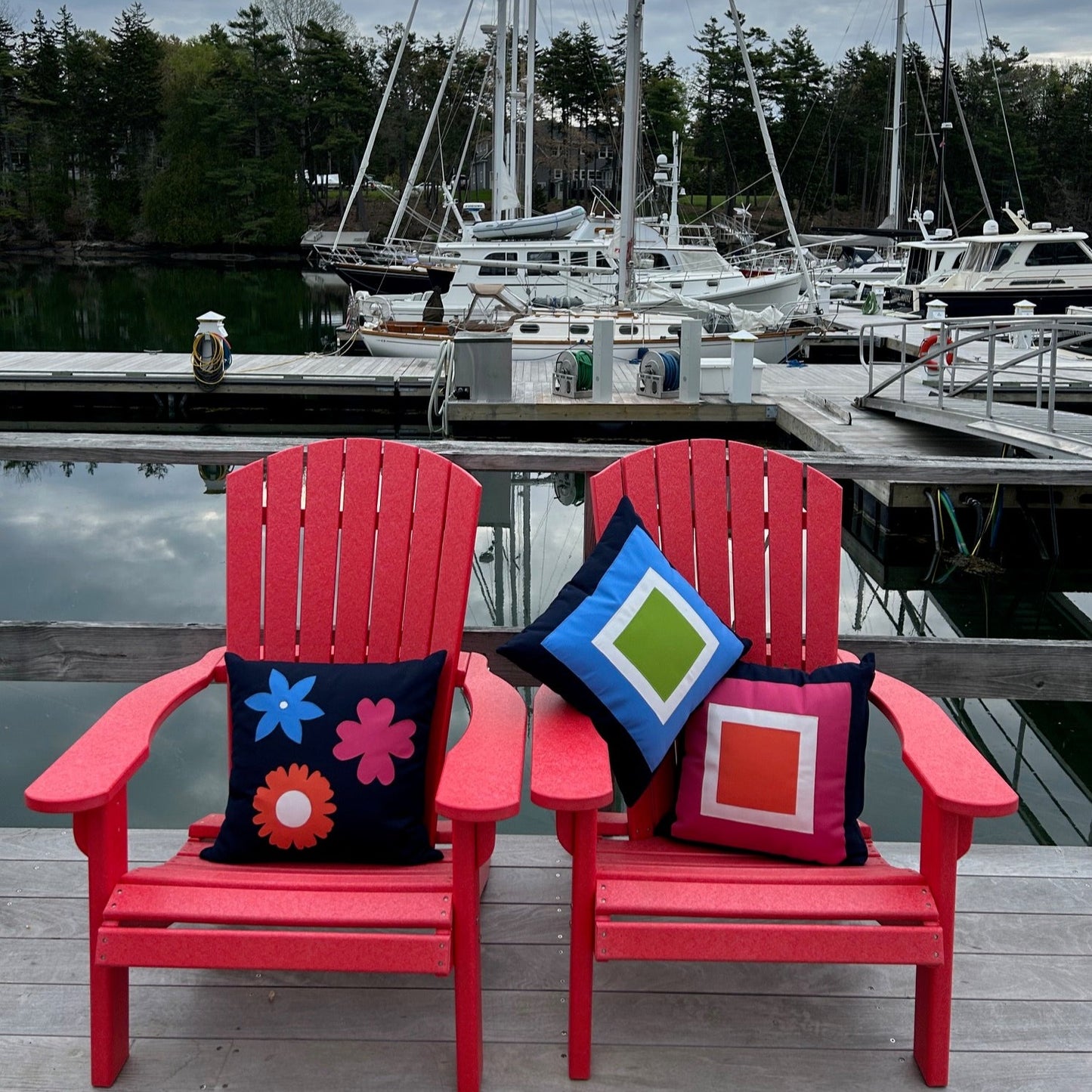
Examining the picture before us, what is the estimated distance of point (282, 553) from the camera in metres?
2.02

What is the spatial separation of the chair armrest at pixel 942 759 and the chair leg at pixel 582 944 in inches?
18.3

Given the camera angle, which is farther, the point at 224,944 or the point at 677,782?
the point at 677,782

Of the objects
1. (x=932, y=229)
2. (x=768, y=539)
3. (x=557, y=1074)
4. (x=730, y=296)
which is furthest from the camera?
(x=932, y=229)

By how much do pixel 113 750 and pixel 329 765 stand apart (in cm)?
32

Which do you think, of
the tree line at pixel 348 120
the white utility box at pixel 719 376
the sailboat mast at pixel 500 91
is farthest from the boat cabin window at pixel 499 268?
the tree line at pixel 348 120

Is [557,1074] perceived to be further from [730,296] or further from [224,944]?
[730,296]

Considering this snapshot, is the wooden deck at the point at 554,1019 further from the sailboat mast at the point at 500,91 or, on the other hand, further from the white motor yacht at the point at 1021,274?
the sailboat mast at the point at 500,91

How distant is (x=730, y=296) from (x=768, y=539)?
16.5 m

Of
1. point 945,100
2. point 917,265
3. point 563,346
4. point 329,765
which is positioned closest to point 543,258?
point 563,346

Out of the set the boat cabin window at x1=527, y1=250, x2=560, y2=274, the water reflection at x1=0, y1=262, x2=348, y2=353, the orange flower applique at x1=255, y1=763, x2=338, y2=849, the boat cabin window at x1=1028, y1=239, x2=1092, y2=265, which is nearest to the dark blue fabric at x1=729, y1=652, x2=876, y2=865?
the orange flower applique at x1=255, y1=763, x2=338, y2=849

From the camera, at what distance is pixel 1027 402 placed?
986 cm

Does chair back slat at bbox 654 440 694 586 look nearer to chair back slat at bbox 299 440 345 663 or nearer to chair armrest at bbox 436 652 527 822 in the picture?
chair armrest at bbox 436 652 527 822

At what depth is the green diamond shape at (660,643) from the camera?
182 cm

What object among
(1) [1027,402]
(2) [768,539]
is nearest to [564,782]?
(2) [768,539]
